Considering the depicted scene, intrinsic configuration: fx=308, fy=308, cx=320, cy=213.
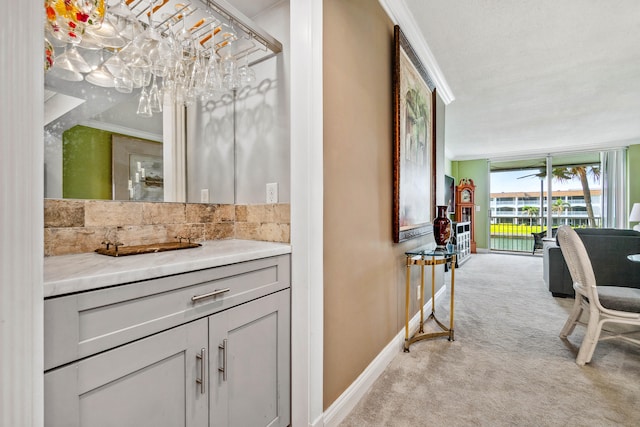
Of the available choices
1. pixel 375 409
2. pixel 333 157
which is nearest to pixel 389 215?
pixel 333 157

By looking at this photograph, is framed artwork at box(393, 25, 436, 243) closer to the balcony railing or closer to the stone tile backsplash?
the stone tile backsplash

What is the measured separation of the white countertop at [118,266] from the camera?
2.39 feet

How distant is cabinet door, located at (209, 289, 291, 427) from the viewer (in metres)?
1.08

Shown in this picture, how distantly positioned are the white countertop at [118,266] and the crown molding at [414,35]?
6.51ft

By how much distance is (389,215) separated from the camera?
224 cm

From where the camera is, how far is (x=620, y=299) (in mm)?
2113

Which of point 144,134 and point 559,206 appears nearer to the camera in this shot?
point 144,134

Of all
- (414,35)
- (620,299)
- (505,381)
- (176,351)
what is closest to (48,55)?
(176,351)

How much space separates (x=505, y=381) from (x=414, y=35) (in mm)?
2621

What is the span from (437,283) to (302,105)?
9.66ft

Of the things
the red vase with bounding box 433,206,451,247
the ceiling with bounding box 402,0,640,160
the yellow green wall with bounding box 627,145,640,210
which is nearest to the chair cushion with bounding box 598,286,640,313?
the red vase with bounding box 433,206,451,247

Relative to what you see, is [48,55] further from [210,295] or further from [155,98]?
[210,295]

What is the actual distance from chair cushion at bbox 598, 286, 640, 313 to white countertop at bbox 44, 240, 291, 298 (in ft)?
7.97

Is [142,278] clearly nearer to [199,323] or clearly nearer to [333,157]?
[199,323]
